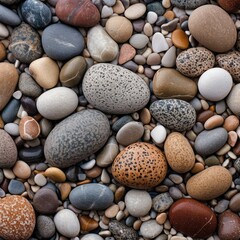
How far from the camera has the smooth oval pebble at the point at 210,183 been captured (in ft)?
4.45

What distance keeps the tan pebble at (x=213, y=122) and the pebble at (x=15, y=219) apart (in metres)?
0.45

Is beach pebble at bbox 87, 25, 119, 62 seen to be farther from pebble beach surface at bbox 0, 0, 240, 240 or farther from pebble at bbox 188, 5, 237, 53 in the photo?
pebble at bbox 188, 5, 237, 53

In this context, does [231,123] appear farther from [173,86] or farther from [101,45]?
[101,45]

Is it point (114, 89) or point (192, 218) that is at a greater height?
point (114, 89)

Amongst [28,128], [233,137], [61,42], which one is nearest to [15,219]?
[28,128]

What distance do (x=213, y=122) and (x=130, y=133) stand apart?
191mm

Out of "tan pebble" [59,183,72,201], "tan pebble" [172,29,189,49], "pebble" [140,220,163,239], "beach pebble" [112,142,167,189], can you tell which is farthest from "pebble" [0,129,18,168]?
"tan pebble" [172,29,189,49]

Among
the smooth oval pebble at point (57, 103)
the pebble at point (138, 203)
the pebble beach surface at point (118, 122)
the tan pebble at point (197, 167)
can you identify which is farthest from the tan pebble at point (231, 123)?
the smooth oval pebble at point (57, 103)

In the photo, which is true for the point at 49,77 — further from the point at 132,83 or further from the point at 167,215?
the point at 167,215

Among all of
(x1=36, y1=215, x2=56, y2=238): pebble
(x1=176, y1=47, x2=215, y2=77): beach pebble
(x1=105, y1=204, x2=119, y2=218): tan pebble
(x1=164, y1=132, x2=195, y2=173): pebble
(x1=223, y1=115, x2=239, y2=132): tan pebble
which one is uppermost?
(x1=176, y1=47, x2=215, y2=77): beach pebble

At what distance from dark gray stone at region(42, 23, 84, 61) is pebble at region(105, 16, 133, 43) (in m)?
0.08

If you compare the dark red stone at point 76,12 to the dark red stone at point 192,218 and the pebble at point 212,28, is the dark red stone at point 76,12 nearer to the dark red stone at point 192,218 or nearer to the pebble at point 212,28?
the pebble at point 212,28

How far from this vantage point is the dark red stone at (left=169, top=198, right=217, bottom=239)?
1.36 meters

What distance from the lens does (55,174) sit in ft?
4.50
